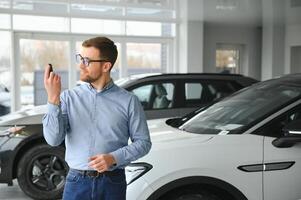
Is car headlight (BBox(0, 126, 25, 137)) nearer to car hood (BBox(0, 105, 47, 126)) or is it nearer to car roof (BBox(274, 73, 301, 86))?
car hood (BBox(0, 105, 47, 126))

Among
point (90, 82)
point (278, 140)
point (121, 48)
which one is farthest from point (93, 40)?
point (121, 48)

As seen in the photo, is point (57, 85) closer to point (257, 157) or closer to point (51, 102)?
point (51, 102)

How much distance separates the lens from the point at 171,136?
3936mm

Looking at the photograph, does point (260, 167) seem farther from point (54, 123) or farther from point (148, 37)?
point (148, 37)

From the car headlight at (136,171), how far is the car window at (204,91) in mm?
3845

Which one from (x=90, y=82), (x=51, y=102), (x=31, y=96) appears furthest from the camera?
(x=31, y=96)

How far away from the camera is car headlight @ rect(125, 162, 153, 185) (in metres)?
3.52

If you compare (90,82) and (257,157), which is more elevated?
(90,82)

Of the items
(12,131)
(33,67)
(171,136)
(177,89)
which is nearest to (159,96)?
(177,89)

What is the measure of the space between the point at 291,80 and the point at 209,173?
4.56ft

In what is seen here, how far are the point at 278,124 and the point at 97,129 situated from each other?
177 cm

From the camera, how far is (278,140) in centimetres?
354

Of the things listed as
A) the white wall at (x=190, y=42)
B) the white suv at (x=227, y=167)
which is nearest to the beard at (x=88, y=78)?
the white suv at (x=227, y=167)

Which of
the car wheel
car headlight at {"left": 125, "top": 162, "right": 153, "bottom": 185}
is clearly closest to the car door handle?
car headlight at {"left": 125, "top": 162, "right": 153, "bottom": 185}
